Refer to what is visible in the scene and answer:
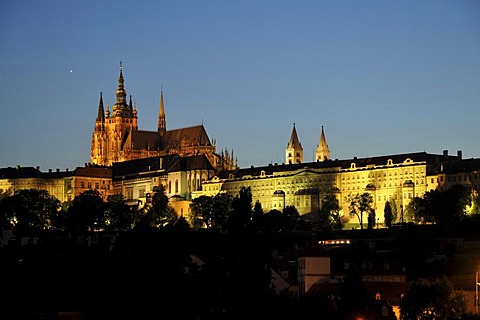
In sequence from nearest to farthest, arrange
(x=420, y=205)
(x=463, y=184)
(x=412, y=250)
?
(x=412, y=250), (x=420, y=205), (x=463, y=184)

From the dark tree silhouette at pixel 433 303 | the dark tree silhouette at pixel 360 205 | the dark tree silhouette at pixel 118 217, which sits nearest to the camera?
the dark tree silhouette at pixel 433 303

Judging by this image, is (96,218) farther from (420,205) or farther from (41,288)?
(41,288)

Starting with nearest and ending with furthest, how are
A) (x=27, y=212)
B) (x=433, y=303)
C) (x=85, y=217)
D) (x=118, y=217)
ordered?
(x=433, y=303) < (x=85, y=217) < (x=27, y=212) < (x=118, y=217)

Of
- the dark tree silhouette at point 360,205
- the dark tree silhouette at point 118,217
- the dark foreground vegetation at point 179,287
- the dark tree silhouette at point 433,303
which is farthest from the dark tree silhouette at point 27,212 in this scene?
the dark tree silhouette at point 433,303

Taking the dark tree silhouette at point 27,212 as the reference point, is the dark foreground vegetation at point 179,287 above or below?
below

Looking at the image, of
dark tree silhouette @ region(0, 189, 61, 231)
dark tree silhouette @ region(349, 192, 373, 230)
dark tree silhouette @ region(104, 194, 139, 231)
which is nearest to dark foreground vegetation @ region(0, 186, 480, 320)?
dark tree silhouette @ region(0, 189, 61, 231)

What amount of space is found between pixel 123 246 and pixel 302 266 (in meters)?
17.9

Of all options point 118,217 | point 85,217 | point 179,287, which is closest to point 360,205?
point 118,217

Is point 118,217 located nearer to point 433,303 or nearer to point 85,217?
point 85,217

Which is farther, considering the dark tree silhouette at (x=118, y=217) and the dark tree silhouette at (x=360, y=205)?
the dark tree silhouette at (x=360, y=205)

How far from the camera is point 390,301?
7744 cm

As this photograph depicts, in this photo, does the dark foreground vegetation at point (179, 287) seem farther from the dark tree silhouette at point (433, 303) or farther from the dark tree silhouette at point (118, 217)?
the dark tree silhouette at point (118, 217)

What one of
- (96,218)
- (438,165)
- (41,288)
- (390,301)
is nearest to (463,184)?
(438,165)

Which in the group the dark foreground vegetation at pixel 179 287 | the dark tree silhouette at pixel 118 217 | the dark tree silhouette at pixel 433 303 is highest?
the dark tree silhouette at pixel 118 217
